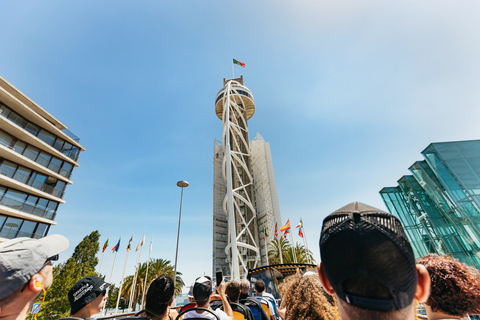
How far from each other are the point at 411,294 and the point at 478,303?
4.66 ft

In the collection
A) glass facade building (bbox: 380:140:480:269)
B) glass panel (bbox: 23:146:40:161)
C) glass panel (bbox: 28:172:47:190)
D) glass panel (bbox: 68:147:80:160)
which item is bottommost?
glass facade building (bbox: 380:140:480:269)

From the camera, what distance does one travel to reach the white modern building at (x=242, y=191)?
27.7 meters

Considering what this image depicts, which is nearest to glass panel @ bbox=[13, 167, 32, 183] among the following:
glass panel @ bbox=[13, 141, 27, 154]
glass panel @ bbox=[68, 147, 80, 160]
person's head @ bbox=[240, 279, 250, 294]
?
glass panel @ bbox=[13, 141, 27, 154]

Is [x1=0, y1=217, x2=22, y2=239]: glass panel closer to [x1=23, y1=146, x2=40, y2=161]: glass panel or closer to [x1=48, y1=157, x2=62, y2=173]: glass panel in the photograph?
[x1=23, y1=146, x2=40, y2=161]: glass panel

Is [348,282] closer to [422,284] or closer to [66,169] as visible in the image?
[422,284]

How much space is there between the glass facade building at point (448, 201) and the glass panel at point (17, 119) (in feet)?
130

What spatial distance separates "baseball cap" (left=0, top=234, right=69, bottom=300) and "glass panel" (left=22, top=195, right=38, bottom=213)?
25361 millimetres

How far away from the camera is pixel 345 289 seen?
2.92 ft

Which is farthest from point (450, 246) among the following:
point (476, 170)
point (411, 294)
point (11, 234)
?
point (11, 234)

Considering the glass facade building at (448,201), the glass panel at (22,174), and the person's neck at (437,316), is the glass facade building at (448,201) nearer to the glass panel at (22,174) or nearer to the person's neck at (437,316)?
the person's neck at (437,316)

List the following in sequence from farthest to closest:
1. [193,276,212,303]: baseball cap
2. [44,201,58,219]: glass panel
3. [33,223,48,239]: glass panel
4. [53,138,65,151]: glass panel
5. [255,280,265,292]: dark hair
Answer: [53,138,65,151]: glass panel → [44,201,58,219]: glass panel → [33,223,48,239]: glass panel → [255,280,265,292]: dark hair → [193,276,212,303]: baseball cap

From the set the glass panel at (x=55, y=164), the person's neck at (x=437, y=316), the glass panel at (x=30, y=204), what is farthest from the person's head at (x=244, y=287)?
the glass panel at (x=55, y=164)

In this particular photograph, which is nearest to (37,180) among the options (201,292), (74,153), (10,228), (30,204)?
(30,204)

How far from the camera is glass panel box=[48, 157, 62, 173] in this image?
74.4 feet
